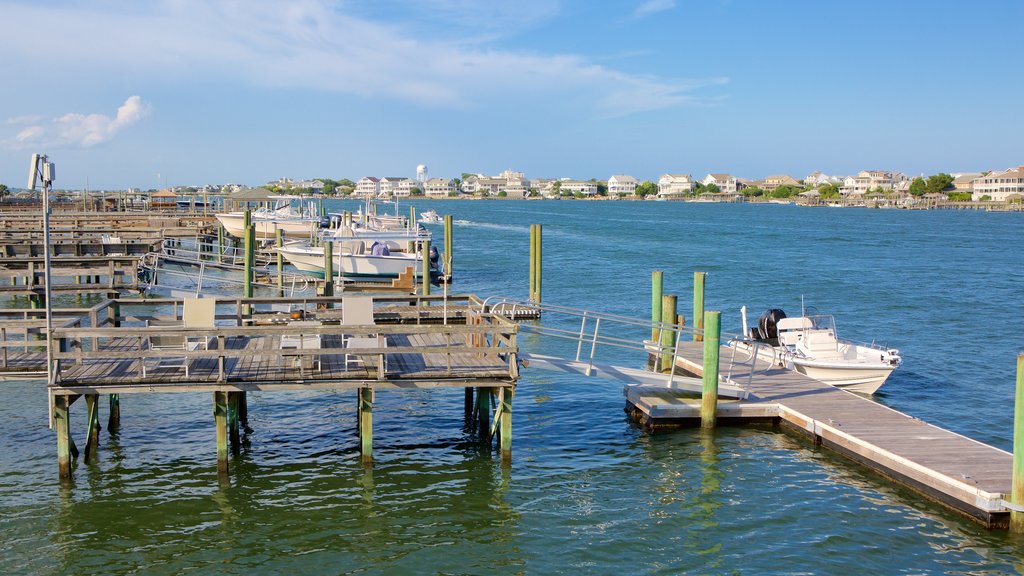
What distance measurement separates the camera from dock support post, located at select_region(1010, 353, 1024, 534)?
11.9 m

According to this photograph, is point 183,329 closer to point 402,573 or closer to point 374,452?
point 374,452

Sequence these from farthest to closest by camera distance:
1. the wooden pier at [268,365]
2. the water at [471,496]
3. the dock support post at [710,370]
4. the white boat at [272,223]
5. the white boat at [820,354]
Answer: the white boat at [272,223], the white boat at [820,354], the dock support post at [710,370], the wooden pier at [268,365], the water at [471,496]

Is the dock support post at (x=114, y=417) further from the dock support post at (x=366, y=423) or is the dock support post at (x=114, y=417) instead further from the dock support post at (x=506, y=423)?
the dock support post at (x=506, y=423)

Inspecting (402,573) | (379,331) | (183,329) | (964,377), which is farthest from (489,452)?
(964,377)

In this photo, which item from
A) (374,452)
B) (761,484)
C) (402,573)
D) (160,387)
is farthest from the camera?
(374,452)

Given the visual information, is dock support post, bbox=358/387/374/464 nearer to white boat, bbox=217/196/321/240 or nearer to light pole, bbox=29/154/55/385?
light pole, bbox=29/154/55/385

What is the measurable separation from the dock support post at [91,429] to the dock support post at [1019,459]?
1419 cm

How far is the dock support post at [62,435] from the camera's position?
43.5ft

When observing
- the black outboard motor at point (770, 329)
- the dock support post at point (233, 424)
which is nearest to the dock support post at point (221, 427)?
the dock support post at point (233, 424)

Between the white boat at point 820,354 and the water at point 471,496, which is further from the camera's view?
the white boat at point 820,354

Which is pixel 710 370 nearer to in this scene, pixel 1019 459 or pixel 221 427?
pixel 1019 459

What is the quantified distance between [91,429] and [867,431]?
13.6 metres

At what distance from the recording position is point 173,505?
43.3 feet

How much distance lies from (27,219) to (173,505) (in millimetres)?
44489
